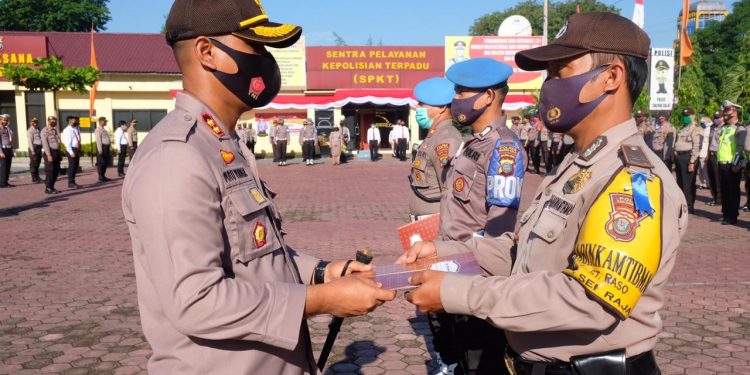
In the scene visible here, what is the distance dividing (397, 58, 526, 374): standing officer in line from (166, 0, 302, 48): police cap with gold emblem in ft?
6.00

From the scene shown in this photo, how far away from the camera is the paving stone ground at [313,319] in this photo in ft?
15.4

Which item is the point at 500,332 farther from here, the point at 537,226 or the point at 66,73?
the point at 66,73

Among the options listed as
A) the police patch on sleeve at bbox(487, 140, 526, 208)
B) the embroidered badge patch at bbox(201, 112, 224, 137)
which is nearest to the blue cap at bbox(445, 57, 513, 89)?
the police patch on sleeve at bbox(487, 140, 526, 208)

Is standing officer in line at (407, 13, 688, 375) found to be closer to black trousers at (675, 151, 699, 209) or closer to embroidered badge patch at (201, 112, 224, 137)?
embroidered badge patch at (201, 112, 224, 137)

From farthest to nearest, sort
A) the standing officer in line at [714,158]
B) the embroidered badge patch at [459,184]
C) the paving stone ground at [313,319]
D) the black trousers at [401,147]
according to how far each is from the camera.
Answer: the black trousers at [401,147]
the standing officer in line at [714,158]
the paving stone ground at [313,319]
the embroidered badge patch at [459,184]

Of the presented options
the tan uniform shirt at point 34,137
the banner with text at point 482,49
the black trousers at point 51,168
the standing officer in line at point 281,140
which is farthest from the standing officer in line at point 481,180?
the banner with text at point 482,49

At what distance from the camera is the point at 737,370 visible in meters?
4.41

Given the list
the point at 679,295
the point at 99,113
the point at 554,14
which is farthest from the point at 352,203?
the point at 554,14

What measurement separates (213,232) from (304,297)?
0.34 meters

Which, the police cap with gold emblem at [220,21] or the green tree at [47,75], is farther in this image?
the green tree at [47,75]

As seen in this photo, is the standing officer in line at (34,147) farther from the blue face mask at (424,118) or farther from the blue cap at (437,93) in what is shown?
the blue cap at (437,93)

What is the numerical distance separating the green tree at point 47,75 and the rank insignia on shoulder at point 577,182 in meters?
24.3

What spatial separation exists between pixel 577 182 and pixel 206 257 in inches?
50.5

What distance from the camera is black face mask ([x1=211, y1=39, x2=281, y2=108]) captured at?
2.08 m
